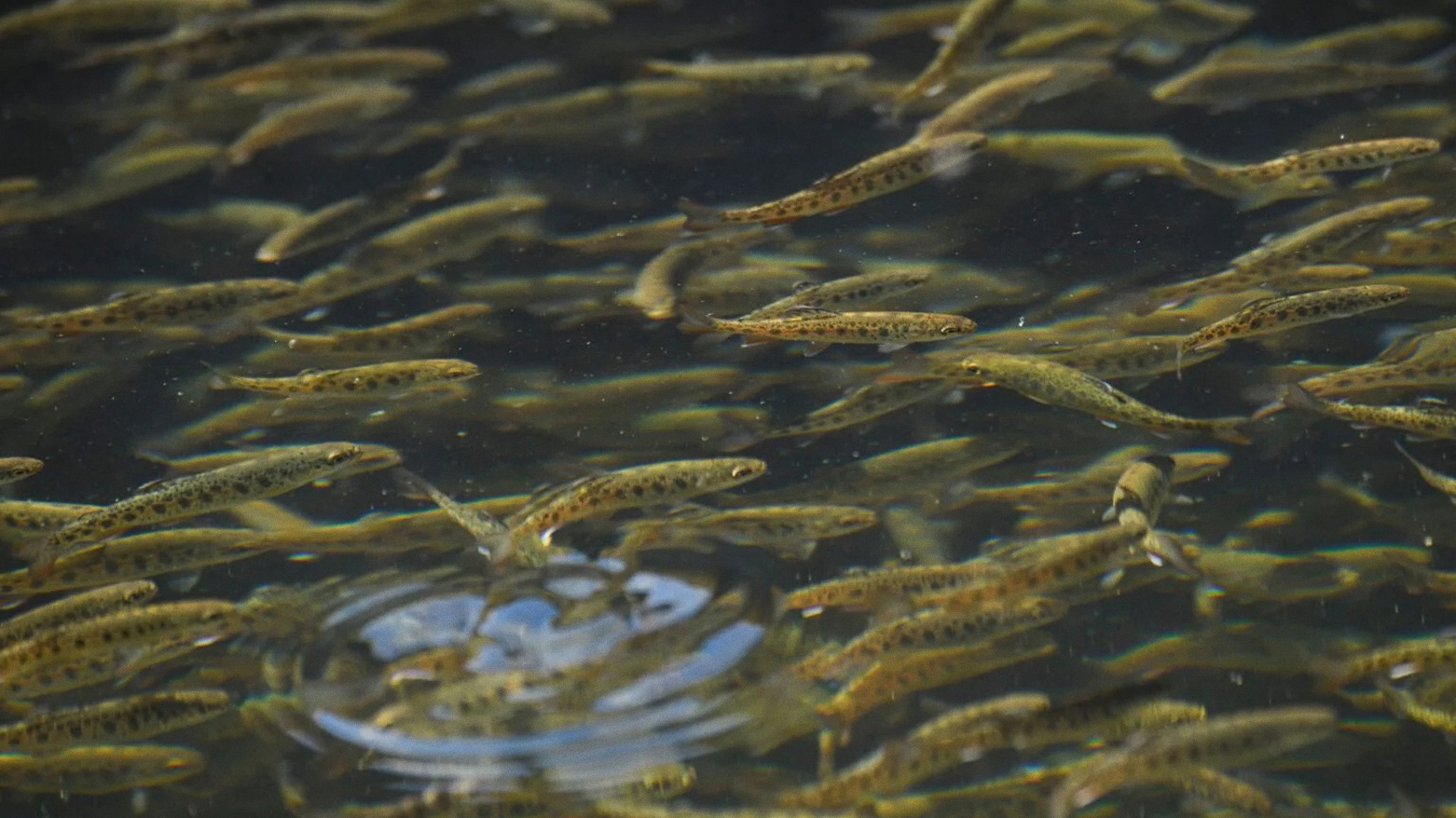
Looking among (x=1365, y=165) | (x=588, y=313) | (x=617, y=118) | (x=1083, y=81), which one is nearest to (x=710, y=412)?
(x=588, y=313)

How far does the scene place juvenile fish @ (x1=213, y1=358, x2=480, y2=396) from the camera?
211 inches

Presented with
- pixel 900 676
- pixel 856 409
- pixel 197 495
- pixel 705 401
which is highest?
pixel 197 495

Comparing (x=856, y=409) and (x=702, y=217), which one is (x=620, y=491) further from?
(x=856, y=409)

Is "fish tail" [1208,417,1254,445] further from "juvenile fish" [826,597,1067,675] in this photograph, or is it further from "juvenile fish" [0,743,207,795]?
"juvenile fish" [0,743,207,795]

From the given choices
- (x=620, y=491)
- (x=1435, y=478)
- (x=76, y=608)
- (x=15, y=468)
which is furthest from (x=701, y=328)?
(x=1435, y=478)

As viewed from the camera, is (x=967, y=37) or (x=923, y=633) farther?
(x=923, y=633)

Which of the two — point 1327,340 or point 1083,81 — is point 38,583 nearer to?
point 1083,81

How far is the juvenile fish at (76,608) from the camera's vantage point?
17.9 feet

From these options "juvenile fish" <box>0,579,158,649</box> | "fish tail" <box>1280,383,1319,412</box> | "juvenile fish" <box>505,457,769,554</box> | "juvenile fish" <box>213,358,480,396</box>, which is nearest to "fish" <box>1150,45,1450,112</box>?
A: "fish tail" <box>1280,383,1319,412</box>

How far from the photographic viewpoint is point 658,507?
21.5 feet

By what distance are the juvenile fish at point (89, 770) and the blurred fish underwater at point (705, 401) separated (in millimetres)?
31

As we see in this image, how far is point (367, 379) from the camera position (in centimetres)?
549

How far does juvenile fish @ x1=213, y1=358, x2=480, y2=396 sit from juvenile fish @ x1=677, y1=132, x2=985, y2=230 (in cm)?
175

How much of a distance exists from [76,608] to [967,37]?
579 centimetres
